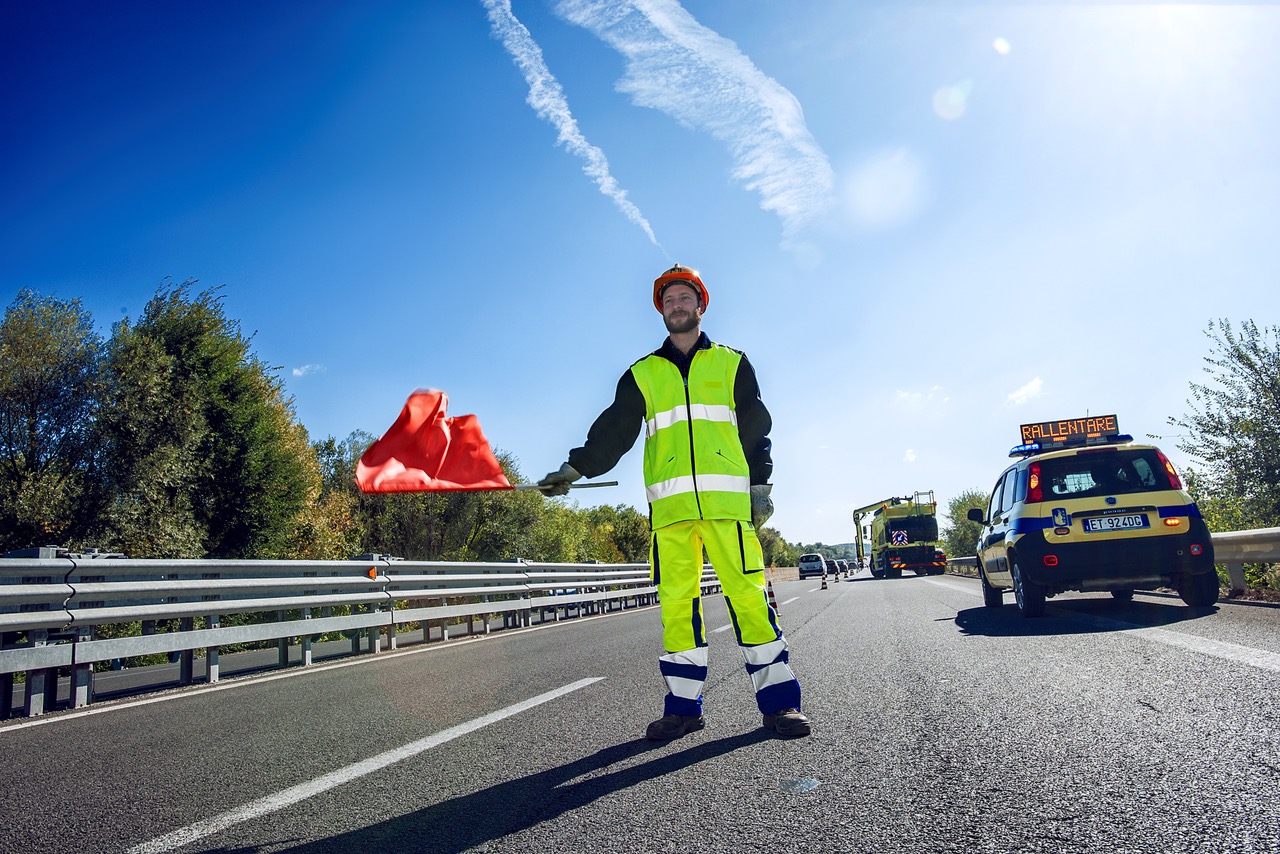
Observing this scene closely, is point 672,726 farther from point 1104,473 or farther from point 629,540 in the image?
point 629,540

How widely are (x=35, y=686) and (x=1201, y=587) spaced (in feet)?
32.7

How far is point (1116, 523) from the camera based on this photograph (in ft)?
25.2

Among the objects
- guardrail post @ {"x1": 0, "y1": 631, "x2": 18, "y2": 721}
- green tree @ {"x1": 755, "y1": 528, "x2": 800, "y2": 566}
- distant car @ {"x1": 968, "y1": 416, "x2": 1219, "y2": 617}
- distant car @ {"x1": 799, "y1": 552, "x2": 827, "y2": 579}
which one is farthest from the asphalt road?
green tree @ {"x1": 755, "y1": 528, "x2": 800, "y2": 566}

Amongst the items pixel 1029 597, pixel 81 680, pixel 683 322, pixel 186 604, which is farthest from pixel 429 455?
pixel 1029 597

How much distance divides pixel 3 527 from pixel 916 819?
23861 mm

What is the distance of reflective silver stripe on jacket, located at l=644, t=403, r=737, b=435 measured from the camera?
3951 mm

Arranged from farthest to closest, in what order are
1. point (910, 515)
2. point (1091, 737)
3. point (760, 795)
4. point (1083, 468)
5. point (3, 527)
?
point (910, 515)
point (3, 527)
point (1083, 468)
point (1091, 737)
point (760, 795)

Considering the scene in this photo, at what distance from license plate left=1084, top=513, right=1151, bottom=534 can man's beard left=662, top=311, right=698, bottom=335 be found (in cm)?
559

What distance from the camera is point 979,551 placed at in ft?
35.4

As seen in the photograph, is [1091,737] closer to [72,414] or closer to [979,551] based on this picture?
[979,551]

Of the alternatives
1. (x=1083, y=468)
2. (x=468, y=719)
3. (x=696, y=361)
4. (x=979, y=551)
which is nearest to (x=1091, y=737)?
(x=696, y=361)

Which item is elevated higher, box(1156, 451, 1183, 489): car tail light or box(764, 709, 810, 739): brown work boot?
box(1156, 451, 1183, 489): car tail light

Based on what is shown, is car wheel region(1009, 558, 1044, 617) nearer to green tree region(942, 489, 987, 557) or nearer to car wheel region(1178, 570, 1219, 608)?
car wheel region(1178, 570, 1219, 608)

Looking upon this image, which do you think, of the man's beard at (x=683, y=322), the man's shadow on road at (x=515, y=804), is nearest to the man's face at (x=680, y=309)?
the man's beard at (x=683, y=322)
